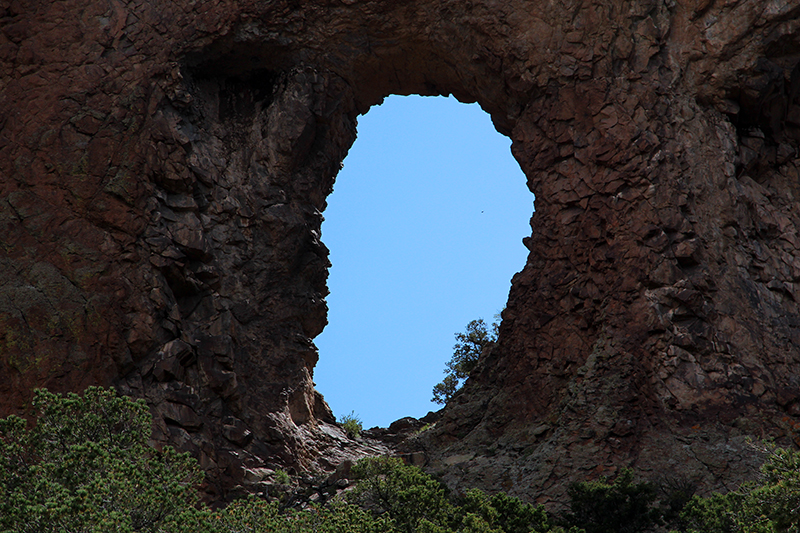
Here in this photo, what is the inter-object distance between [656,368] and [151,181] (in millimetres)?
15656

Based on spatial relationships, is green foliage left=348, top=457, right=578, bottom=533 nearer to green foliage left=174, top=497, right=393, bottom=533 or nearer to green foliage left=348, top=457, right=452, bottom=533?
green foliage left=348, top=457, right=452, bottom=533

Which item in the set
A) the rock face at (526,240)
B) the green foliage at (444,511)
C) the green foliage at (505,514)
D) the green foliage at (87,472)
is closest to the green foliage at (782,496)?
the green foliage at (444,511)

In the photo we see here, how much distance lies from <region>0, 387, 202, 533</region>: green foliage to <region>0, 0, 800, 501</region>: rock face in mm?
5999

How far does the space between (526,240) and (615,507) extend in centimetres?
1043

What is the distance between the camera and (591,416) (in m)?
20.5

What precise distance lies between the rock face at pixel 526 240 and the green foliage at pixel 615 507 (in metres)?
1.74

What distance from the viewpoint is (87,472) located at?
42.5 ft

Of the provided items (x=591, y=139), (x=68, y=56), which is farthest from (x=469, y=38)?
(x=68, y=56)

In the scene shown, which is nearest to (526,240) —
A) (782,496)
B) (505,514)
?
(505,514)

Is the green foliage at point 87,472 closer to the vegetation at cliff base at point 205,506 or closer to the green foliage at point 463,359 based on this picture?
the vegetation at cliff base at point 205,506

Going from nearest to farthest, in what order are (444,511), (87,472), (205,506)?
1. (87,472)
2. (205,506)
3. (444,511)

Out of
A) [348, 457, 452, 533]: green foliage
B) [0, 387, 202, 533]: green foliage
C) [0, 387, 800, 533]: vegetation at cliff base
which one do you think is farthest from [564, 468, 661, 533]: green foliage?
[0, 387, 202, 533]: green foliage

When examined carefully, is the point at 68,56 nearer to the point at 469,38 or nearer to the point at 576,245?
the point at 469,38

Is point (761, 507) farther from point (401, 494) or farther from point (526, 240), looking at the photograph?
point (526, 240)
